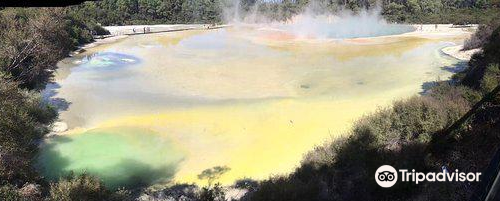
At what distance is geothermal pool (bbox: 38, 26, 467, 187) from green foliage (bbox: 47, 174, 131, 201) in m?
1.66

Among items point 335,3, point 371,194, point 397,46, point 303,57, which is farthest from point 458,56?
point 335,3

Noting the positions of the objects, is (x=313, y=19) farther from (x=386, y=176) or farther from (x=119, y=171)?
(x=386, y=176)

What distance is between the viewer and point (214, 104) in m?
20.3

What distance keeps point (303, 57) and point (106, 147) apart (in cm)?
2077

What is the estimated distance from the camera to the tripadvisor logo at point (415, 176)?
7.38m

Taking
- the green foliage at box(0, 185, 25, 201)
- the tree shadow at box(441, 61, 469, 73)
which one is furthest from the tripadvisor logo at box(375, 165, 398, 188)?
the tree shadow at box(441, 61, 469, 73)

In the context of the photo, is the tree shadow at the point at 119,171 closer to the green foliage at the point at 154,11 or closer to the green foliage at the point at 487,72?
the green foliage at the point at 487,72

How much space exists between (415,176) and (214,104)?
42.9ft

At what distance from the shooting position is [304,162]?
11.9 metres

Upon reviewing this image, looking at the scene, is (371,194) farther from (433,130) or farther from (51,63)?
(51,63)

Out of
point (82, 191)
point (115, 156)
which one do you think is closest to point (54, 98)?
point (115, 156)

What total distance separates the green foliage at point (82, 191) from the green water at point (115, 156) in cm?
158

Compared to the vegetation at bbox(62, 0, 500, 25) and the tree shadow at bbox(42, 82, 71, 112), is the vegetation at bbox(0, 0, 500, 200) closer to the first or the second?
the tree shadow at bbox(42, 82, 71, 112)

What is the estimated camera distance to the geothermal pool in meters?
14.2
